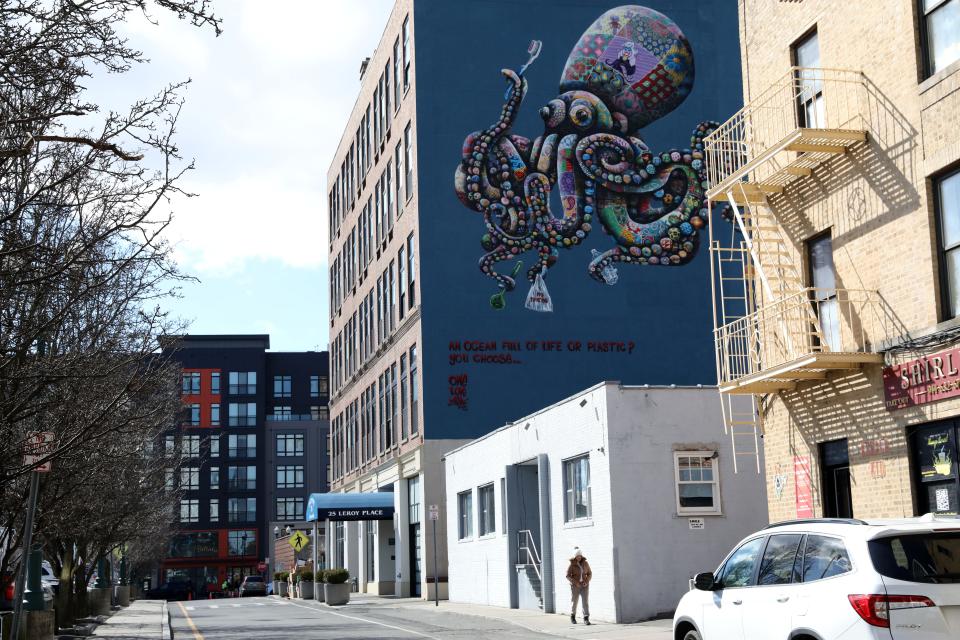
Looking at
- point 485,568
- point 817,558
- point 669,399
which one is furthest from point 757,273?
point 485,568

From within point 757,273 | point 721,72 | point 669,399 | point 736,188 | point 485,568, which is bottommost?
point 485,568

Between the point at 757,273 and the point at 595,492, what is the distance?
7392 mm

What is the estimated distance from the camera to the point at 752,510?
84.0 ft

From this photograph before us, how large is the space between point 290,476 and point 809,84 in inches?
4190

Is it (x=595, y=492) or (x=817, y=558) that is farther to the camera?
(x=595, y=492)

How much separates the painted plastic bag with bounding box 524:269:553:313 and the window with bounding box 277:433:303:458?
8290 centimetres

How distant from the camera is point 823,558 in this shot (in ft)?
33.6

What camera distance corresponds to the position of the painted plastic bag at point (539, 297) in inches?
1704

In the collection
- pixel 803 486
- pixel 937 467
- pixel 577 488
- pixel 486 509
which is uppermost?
pixel 577 488

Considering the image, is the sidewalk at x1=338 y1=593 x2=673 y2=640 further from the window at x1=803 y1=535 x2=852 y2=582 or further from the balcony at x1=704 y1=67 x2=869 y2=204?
the window at x1=803 y1=535 x2=852 y2=582

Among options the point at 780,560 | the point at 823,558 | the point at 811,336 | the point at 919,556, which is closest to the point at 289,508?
Answer: the point at 811,336

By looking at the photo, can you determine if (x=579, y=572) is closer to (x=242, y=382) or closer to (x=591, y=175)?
(x=591, y=175)

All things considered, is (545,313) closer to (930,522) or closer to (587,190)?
(587,190)

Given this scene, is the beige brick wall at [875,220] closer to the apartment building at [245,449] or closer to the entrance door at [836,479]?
the entrance door at [836,479]
